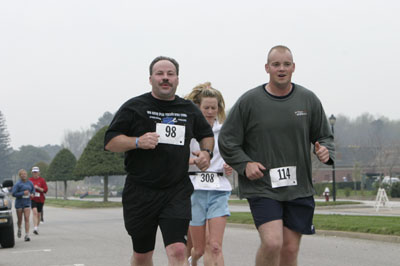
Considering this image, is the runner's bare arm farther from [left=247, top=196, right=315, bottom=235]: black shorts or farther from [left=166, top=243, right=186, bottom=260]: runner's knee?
[left=247, top=196, right=315, bottom=235]: black shorts

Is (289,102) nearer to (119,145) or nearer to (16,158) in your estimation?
(119,145)

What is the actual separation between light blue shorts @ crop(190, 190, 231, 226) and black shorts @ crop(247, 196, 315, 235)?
137cm

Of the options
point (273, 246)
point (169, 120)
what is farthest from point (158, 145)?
point (273, 246)

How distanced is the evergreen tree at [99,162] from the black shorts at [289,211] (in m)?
41.6

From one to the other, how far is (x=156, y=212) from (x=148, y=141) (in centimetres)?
58

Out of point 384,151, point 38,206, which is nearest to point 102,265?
point 38,206

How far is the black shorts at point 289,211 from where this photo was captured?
5363 mm

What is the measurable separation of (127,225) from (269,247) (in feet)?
3.66

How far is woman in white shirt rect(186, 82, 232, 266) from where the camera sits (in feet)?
22.1

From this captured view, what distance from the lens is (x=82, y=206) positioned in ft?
152

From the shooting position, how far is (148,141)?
5.03 metres

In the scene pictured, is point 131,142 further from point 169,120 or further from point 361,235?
point 361,235

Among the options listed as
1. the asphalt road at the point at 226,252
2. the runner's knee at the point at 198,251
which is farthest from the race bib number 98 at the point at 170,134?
the asphalt road at the point at 226,252

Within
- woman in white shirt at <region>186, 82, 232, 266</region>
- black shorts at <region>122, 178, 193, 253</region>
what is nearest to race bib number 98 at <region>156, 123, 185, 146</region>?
black shorts at <region>122, 178, 193, 253</region>
